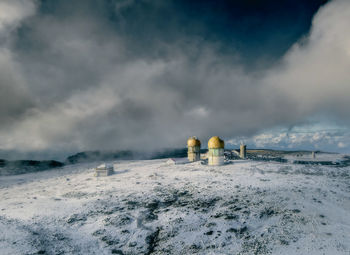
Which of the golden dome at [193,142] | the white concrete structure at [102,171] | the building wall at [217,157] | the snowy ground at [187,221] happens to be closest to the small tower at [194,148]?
the golden dome at [193,142]

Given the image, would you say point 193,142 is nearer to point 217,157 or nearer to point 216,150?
point 216,150

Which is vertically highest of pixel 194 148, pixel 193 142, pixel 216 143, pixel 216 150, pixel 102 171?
pixel 193 142

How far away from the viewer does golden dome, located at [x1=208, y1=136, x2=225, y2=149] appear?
29.6 meters

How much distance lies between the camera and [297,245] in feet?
27.2

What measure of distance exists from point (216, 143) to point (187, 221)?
2003 cm

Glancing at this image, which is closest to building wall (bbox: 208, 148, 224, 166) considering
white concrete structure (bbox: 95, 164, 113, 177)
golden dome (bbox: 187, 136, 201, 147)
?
golden dome (bbox: 187, 136, 201, 147)

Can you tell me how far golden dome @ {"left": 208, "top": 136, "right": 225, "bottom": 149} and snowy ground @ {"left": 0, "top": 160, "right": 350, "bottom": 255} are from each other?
39.8 feet

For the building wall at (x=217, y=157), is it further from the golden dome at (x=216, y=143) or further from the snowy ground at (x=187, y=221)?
the snowy ground at (x=187, y=221)

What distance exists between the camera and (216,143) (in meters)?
29.6

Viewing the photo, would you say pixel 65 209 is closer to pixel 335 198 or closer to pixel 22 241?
pixel 22 241

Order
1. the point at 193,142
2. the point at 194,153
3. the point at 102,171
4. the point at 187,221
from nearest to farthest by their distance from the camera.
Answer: the point at 187,221, the point at 102,171, the point at 193,142, the point at 194,153

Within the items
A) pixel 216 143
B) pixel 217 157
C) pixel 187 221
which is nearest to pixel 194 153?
pixel 217 157

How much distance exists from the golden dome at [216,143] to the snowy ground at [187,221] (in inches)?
478

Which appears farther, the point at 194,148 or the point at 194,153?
the point at 194,153
